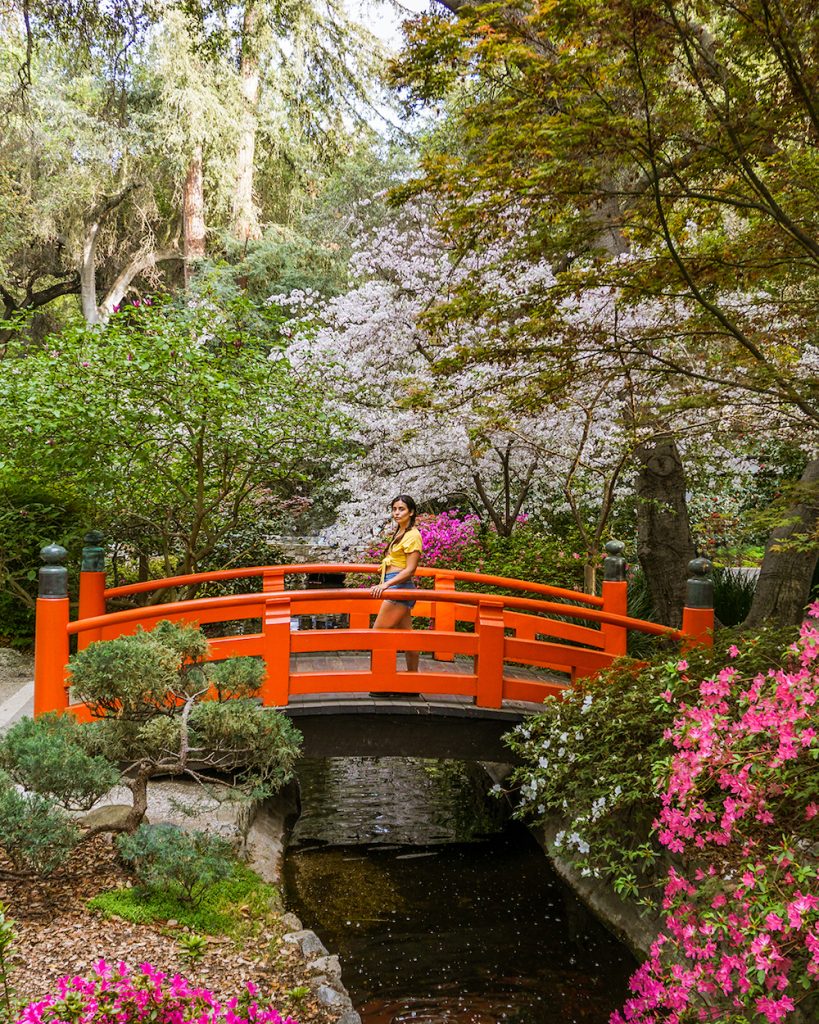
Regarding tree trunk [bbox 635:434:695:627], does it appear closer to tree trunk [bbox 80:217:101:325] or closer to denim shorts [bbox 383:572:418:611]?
denim shorts [bbox 383:572:418:611]

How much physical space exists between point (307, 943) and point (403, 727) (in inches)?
80.2

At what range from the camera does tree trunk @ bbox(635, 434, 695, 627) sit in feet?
26.6

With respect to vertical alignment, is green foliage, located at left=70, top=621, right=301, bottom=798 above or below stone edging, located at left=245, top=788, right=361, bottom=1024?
above

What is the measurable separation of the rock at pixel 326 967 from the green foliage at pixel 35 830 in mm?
1164

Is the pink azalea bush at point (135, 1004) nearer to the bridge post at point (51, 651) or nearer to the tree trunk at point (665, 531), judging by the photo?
the bridge post at point (51, 651)

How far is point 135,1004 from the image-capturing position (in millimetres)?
3059

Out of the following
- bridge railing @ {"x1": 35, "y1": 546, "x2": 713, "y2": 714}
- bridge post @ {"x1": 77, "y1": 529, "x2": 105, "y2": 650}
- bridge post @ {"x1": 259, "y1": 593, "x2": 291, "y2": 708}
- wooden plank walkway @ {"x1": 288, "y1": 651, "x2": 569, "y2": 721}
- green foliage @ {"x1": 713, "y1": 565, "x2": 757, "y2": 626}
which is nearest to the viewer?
bridge railing @ {"x1": 35, "y1": 546, "x2": 713, "y2": 714}

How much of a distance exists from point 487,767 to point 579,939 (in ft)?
8.65

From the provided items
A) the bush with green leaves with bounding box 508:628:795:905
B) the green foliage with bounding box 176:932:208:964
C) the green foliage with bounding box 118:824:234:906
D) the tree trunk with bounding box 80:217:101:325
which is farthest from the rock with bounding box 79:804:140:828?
the tree trunk with bounding box 80:217:101:325

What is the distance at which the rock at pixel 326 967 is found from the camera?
Answer: 12.4ft

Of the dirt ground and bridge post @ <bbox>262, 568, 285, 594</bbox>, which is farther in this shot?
the dirt ground

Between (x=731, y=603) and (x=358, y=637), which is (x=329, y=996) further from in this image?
(x=731, y=603)

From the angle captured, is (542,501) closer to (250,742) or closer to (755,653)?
(755,653)

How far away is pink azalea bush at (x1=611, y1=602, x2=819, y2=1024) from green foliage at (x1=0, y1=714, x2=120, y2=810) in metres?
2.40
